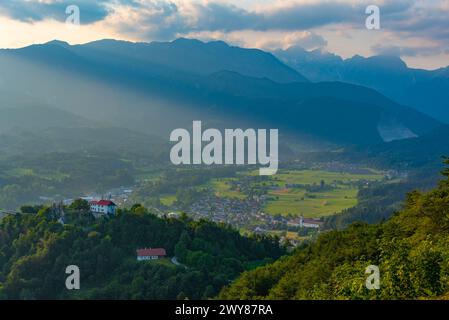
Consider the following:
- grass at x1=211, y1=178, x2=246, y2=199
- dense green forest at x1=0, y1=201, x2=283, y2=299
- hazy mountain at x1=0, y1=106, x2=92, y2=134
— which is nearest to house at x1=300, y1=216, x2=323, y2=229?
grass at x1=211, y1=178, x2=246, y2=199

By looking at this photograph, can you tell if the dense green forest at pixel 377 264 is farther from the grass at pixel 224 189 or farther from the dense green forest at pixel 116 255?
the grass at pixel 224 189

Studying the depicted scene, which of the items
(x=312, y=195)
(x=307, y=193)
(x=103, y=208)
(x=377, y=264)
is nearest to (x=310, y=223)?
(x=312, y=195)

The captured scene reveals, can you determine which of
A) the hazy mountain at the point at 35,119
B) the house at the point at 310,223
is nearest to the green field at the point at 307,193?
the house at the point at 310,223

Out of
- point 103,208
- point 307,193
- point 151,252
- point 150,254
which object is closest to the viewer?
point 150,254

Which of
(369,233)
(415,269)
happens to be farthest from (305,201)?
(415,269)

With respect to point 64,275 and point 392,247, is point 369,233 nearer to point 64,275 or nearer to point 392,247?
point 392,247

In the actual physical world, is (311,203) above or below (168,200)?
below

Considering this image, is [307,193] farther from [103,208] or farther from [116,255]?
[116,255]
